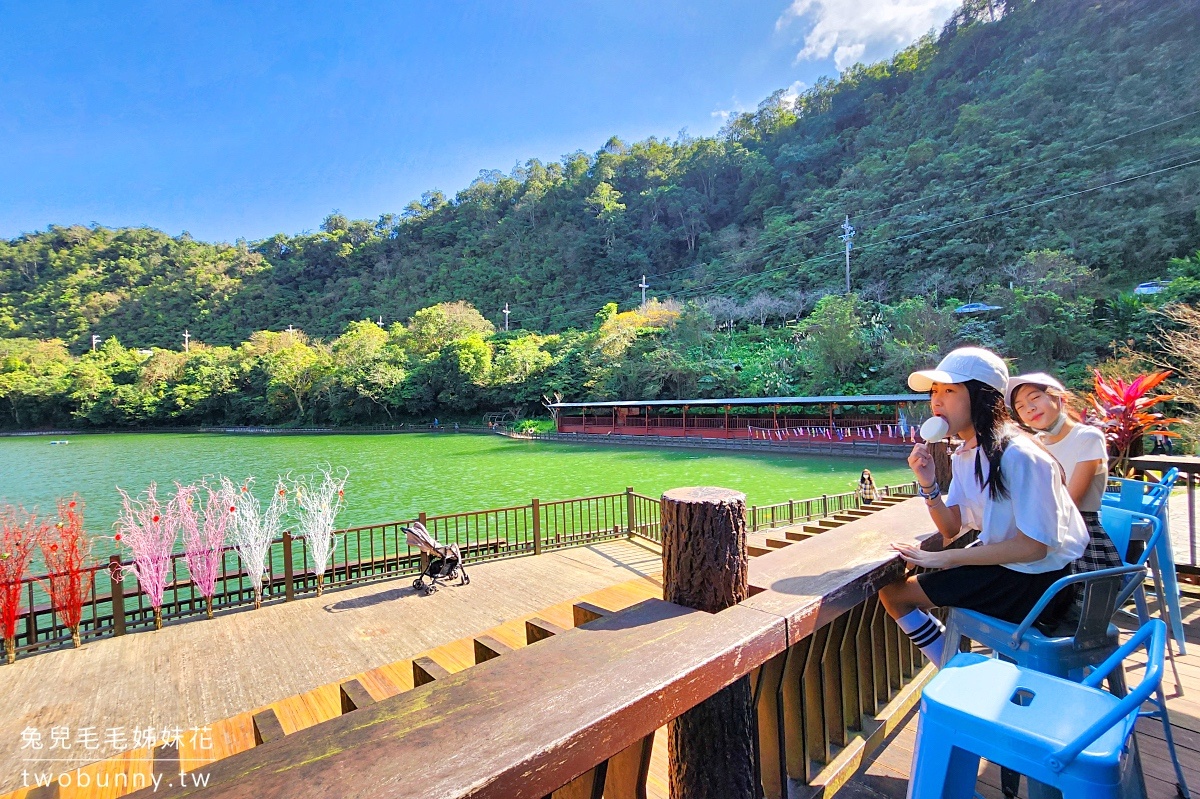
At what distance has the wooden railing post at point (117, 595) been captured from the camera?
5.11 metres

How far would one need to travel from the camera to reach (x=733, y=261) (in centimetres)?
4462

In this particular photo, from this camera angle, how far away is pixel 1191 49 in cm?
2881

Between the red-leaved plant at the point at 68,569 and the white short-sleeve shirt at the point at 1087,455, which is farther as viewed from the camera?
the red-leaved plant at the point at 68,569

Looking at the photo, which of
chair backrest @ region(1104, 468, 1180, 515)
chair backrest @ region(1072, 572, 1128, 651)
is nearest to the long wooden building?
chair backrest @ region(1104, 468, 1180, 515)

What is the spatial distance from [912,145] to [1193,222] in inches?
720

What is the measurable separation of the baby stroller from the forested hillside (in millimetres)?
19710

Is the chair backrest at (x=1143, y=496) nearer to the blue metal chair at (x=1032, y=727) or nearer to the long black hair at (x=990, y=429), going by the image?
the long black hair at (x=990, y=429)

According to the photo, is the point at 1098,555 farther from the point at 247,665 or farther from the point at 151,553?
the point at 151,553

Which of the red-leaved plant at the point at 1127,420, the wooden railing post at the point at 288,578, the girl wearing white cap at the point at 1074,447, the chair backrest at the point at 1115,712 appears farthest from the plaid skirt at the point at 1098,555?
the wooden railing post at the point at 288,578

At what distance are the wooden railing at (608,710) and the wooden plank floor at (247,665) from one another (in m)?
2.27

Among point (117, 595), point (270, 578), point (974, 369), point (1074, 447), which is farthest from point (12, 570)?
point (1074, 447)

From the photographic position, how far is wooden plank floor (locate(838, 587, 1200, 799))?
1.45m

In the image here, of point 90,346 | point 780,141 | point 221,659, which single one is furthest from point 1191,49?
point 90,346

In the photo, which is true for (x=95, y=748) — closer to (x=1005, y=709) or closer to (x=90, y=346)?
(x=1005, y=709)
